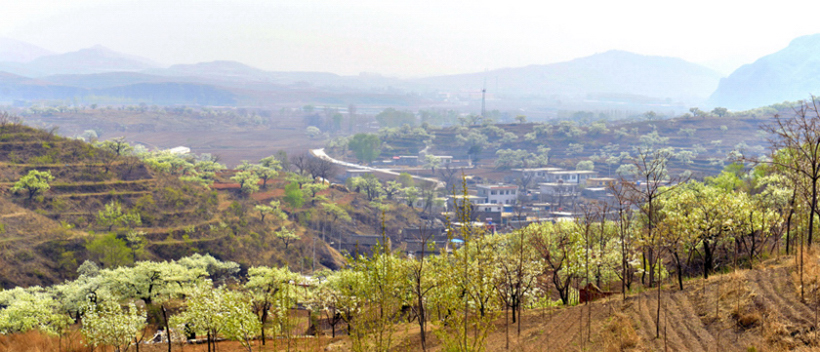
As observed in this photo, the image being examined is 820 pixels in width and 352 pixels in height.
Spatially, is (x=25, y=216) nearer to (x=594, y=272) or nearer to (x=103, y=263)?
(x=103, y=263)

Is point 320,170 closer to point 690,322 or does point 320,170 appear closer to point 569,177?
point 569,177

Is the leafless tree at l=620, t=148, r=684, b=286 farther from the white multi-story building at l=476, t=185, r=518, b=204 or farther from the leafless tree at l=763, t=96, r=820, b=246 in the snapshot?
the white multi-story building at l=476, t=185, r=518, b=204

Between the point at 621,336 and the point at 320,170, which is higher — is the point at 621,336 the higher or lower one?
the higher one

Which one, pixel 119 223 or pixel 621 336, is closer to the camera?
pixel 621 336

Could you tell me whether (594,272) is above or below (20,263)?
above

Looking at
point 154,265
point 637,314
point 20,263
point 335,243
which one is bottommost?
point 335,243

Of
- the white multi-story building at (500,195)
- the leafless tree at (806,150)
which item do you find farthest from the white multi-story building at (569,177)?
the leafless tree at (806,150)

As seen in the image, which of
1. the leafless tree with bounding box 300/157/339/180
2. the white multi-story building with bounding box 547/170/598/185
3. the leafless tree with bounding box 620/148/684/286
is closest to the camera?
the leafless tree with bounding box 620/148/684/286

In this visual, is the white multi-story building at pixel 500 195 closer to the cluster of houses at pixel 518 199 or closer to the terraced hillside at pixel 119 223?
the cluster of houses at pixel 518 199

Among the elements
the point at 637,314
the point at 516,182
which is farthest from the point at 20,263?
the point at 516,182

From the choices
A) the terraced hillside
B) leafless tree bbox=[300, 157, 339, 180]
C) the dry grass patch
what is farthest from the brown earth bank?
leafless tree bbox=[300, 157, 339, 180]

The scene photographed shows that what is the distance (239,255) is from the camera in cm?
4103

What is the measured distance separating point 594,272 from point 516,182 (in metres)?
62.6

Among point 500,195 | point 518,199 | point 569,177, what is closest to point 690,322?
point 518,199
